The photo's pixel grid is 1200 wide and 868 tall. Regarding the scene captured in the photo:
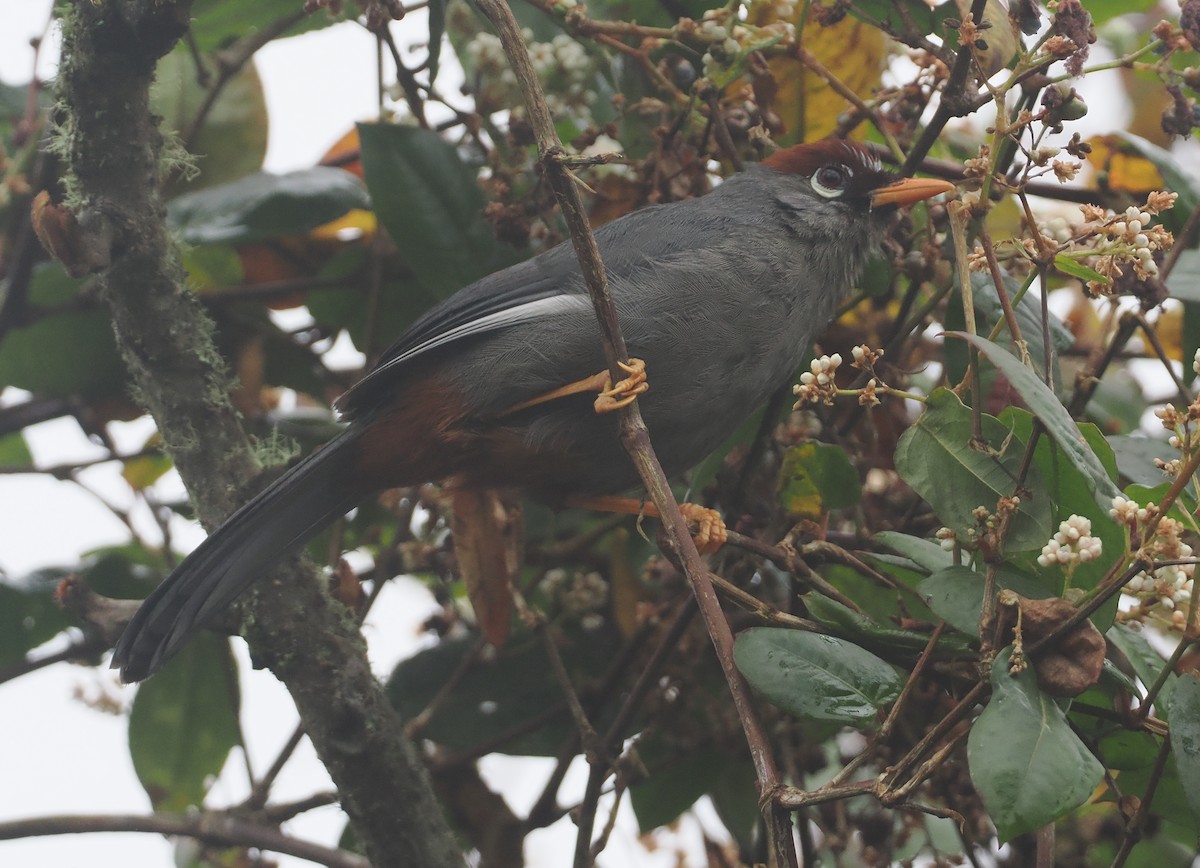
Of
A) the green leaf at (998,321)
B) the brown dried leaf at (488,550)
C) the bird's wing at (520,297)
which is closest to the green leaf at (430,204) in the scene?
the bird's wing at (520,297)

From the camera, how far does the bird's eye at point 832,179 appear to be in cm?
322

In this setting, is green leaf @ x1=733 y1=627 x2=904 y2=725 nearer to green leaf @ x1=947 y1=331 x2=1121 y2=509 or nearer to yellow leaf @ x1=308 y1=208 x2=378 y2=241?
green leaf @ x1=947 y1=331 x2=1121 y2=509

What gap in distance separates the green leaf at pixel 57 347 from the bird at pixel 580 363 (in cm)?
85

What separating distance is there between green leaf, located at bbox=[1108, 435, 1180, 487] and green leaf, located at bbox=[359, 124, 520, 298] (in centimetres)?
163

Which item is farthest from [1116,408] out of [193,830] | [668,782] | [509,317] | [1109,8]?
[193,830]

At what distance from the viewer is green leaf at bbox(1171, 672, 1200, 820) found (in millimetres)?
1829

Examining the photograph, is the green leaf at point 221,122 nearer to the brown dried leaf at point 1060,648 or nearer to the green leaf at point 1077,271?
the green leaf at point 1077,271

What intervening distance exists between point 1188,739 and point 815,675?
572 millimetres

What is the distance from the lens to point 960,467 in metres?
2.04

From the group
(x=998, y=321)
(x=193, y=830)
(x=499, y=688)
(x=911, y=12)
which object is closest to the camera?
(x=998, y=321)

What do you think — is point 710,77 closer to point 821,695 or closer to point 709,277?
point 709,277

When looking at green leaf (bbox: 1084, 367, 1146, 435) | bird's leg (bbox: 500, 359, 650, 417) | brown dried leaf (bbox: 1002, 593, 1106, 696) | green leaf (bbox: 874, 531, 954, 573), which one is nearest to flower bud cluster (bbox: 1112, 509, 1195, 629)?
brown dried leaf (bbox: 1002, 593, 1106, 696)

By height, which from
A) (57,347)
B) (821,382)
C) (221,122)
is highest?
(221,122)

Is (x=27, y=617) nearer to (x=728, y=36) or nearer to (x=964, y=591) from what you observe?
(x=728, y=36)
